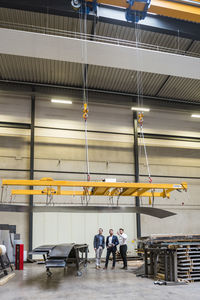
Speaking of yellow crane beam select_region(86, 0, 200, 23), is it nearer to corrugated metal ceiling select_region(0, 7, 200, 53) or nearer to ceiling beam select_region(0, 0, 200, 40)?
ceiling beam select_region(0, 0, 200, 40)

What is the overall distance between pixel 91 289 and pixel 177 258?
9.16 feet

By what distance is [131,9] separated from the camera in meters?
10.2

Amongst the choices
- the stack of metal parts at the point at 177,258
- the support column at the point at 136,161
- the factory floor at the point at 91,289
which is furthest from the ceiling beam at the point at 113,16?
the factory floor at the point at 91,289

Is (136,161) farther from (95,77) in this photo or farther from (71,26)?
(71,26)

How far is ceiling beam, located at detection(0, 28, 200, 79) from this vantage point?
1078cm

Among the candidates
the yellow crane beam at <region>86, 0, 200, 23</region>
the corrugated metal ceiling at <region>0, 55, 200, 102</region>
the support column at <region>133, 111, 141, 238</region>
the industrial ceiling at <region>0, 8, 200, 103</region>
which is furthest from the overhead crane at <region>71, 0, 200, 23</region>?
the support column at <region>133, 111, 141, 238</region>

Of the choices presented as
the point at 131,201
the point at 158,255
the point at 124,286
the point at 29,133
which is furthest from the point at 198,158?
the point at 124,286

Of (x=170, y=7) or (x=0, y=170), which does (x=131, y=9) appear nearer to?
(x=170, y=7)

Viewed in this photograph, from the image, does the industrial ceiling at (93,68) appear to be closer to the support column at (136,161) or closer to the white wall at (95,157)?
the white wall at (95,157)

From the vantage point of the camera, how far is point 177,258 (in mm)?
8922

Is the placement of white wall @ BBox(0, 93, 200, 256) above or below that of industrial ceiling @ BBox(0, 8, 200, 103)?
below

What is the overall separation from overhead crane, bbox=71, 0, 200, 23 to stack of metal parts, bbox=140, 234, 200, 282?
7329 mm

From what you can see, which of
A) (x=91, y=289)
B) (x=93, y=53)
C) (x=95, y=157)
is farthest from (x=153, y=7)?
(x=95, y=157)

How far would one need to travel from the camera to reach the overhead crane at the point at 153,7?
10164mm
